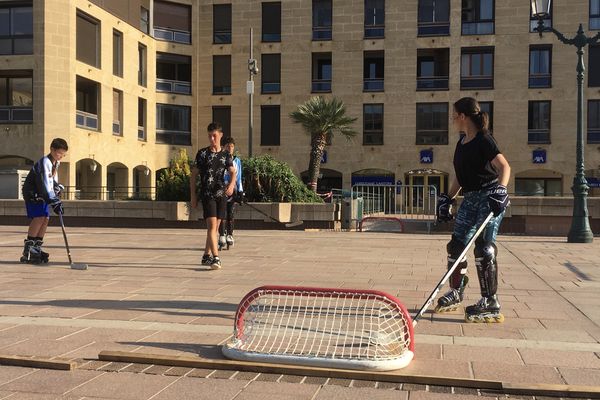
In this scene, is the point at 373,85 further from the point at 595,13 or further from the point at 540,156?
the point at 595,13

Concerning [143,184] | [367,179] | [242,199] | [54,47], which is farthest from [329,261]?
[143,184]

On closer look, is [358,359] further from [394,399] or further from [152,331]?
[152,331]

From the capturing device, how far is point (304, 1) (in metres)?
35.9

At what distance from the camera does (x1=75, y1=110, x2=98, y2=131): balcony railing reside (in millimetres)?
28906

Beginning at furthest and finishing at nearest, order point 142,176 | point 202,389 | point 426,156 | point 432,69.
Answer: point 142,176 → point 432,69 → point 426,156 → point 202,389

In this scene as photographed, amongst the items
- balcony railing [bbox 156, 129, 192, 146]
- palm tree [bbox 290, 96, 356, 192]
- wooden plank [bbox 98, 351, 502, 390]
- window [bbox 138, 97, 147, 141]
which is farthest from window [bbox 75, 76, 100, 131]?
wooden plank [bbox 98, 351, 502, 390]

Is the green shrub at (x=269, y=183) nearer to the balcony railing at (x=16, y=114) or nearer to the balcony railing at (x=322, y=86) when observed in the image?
the balcony railing at (x=16, y=114)

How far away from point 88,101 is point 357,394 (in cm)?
3062

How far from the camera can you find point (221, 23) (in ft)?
122

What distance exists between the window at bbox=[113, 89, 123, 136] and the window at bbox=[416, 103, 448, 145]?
1781 centimetres

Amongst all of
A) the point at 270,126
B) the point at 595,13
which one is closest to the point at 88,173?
the point at 270,126

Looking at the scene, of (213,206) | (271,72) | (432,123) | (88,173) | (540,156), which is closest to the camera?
(213,206)

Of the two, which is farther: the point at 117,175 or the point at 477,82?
the point at 477,82

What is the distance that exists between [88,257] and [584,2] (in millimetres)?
32945
